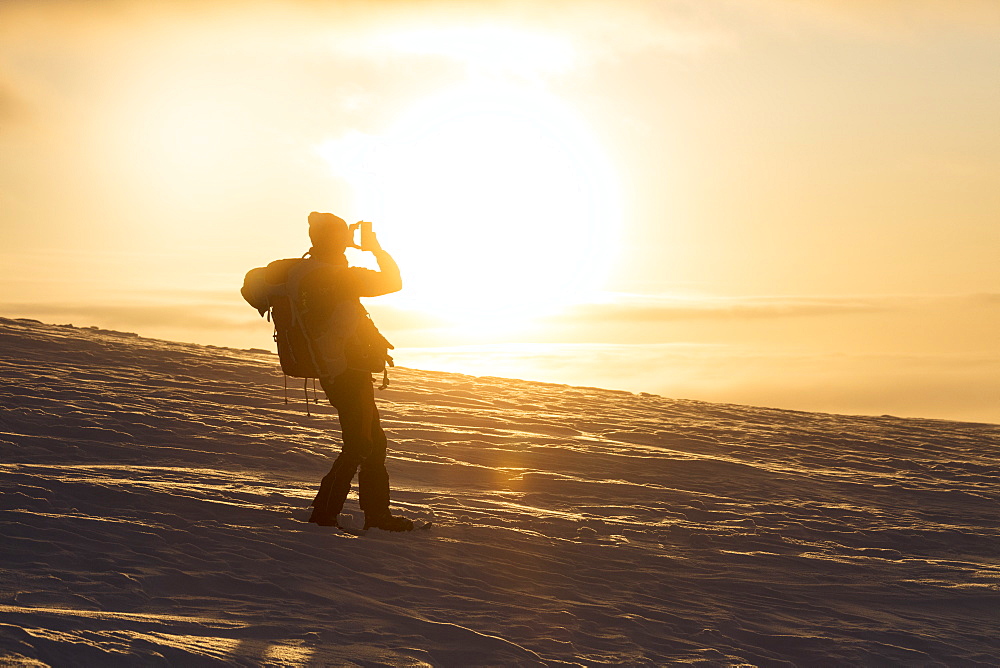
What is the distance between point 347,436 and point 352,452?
0.12 meters

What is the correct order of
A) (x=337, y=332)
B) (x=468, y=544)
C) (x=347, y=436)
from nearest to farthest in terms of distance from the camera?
(x=337, y=332) → (x=347, y=436) → (x=468, y=544)

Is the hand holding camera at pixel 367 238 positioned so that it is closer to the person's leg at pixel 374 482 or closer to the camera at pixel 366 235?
the camera at pixel 366 235

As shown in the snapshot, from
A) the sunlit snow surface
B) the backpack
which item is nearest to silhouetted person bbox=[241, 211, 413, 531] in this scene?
the backpack

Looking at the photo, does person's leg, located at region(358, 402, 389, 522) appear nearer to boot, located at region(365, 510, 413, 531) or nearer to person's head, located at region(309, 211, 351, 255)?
boot, located at region(365, 510, 413, 531)

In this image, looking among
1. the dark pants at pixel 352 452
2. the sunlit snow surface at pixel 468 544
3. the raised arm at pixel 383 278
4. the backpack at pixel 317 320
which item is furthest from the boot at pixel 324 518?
the raised arm at pixel 383 278

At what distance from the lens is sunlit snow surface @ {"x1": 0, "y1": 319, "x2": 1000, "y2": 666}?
15.0ft

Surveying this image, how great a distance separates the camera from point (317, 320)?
6.19 metres

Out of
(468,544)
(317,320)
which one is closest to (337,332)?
(317,320)

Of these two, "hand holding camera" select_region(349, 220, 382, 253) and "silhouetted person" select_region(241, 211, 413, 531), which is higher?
"hand holding camera" select_region(349, 220, 382, 253)

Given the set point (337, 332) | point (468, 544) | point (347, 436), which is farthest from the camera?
point (468, 544)

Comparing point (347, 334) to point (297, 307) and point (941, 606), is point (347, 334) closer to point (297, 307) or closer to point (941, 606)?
point (297, 307)

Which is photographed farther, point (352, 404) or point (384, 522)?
point (384, 522)

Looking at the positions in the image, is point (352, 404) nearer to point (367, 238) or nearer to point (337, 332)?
point (337, 332)

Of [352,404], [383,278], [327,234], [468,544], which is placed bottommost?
[468,544]
